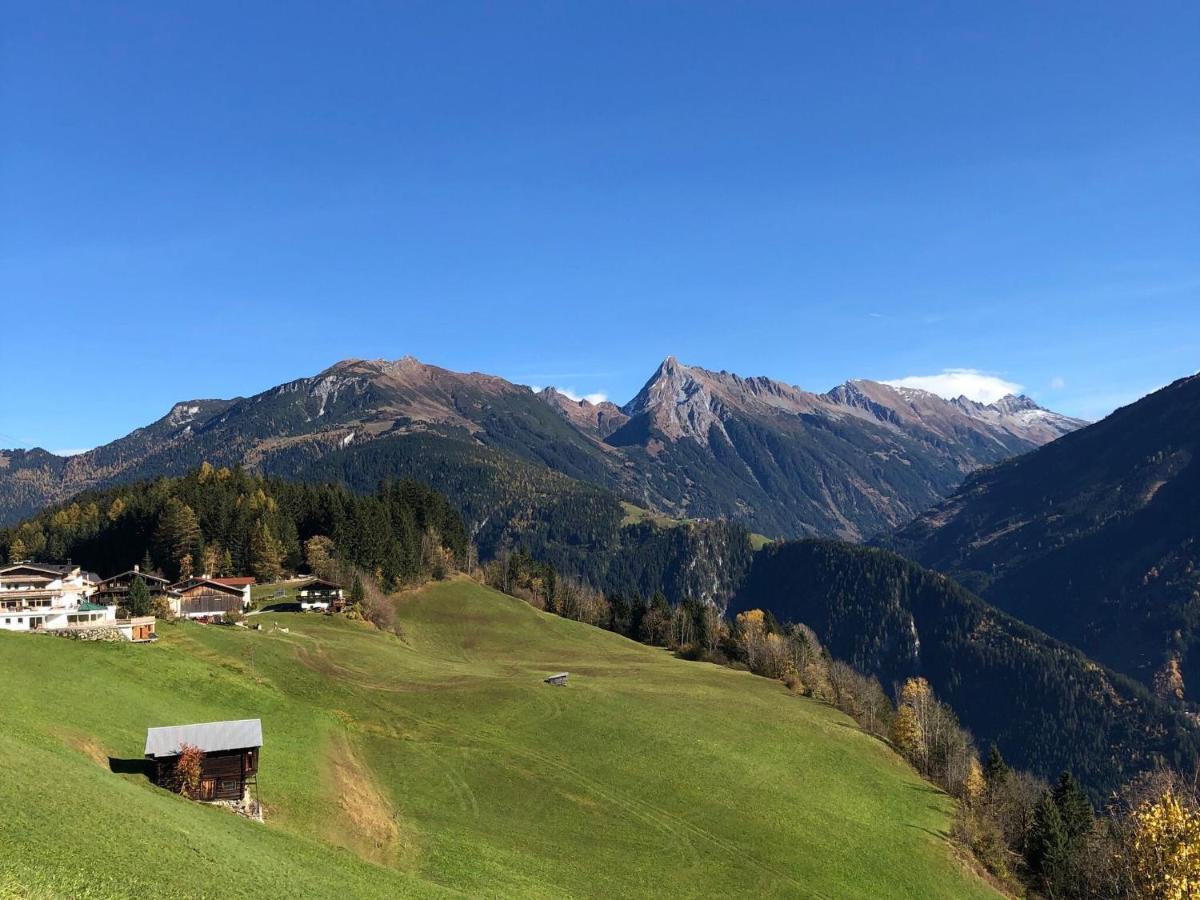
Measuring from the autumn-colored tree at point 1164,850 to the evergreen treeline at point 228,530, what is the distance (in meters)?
134

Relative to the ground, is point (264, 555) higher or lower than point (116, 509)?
lower

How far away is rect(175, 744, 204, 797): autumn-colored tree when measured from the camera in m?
47.9

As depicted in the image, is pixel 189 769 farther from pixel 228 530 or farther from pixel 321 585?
pixel 228 530

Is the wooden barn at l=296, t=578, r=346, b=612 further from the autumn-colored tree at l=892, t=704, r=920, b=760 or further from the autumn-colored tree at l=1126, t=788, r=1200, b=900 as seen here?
the autumn-colored tree at l=1126, t=788, r=1200, b=900

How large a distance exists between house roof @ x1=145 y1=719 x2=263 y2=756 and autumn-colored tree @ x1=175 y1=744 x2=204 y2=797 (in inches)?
16.4

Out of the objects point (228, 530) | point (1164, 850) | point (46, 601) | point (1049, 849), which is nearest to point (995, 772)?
point (1049, 849)

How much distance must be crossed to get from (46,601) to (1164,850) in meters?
124

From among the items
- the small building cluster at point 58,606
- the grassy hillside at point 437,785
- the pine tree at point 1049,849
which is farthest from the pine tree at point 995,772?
the small building cluster at point 58,606

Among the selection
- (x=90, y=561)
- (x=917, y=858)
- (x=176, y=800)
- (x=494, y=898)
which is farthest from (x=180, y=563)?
(x=917, y=858)

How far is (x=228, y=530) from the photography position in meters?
151

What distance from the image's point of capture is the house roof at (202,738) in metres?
48.3

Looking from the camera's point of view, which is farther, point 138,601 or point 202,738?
point 138,601

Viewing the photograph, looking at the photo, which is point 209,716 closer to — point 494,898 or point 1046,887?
point 494,898

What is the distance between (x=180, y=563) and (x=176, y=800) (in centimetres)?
11396
